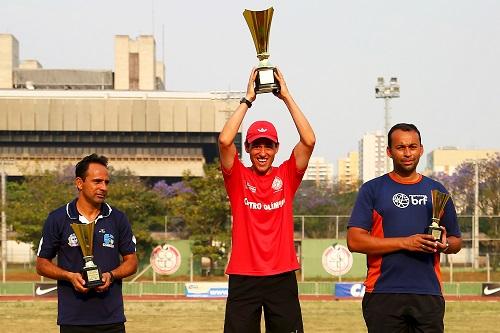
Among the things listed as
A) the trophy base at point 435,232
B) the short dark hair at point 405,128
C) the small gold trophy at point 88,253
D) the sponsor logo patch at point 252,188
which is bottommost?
the small gold trophy at point 88,253

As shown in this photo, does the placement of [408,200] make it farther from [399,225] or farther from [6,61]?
[6,61]

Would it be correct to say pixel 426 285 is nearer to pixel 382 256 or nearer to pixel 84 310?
pixel 382 256

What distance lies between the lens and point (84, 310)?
8.09 m

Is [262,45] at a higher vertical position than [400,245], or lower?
higher

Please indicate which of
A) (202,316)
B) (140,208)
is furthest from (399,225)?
(140,208)

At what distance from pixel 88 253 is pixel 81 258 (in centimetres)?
18

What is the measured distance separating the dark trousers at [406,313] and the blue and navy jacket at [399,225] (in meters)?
0.06

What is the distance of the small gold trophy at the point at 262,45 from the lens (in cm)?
806

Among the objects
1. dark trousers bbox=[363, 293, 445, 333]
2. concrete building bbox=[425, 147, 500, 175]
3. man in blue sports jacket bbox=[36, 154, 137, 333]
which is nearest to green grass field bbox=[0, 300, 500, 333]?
man in blue sports jacket bbox=[36, 154, 137, 333]

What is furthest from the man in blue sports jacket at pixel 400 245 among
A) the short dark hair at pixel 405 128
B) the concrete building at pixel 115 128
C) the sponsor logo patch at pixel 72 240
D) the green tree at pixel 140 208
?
the concrete building at pixel 115 128

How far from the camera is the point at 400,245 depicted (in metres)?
7.36

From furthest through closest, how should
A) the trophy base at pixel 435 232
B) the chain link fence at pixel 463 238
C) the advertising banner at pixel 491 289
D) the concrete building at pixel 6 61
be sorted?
the concrete building at pixel 6 61 → the chain link fence at pixel 463 238 → the advertising banner at pixel 491 289 → the trophy base at pixel 435 232

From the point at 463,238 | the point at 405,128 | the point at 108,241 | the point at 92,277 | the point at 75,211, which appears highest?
the point at 405,128

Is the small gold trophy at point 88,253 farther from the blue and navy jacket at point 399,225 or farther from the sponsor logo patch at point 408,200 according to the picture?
the sponsor logo patch at point 408,200
